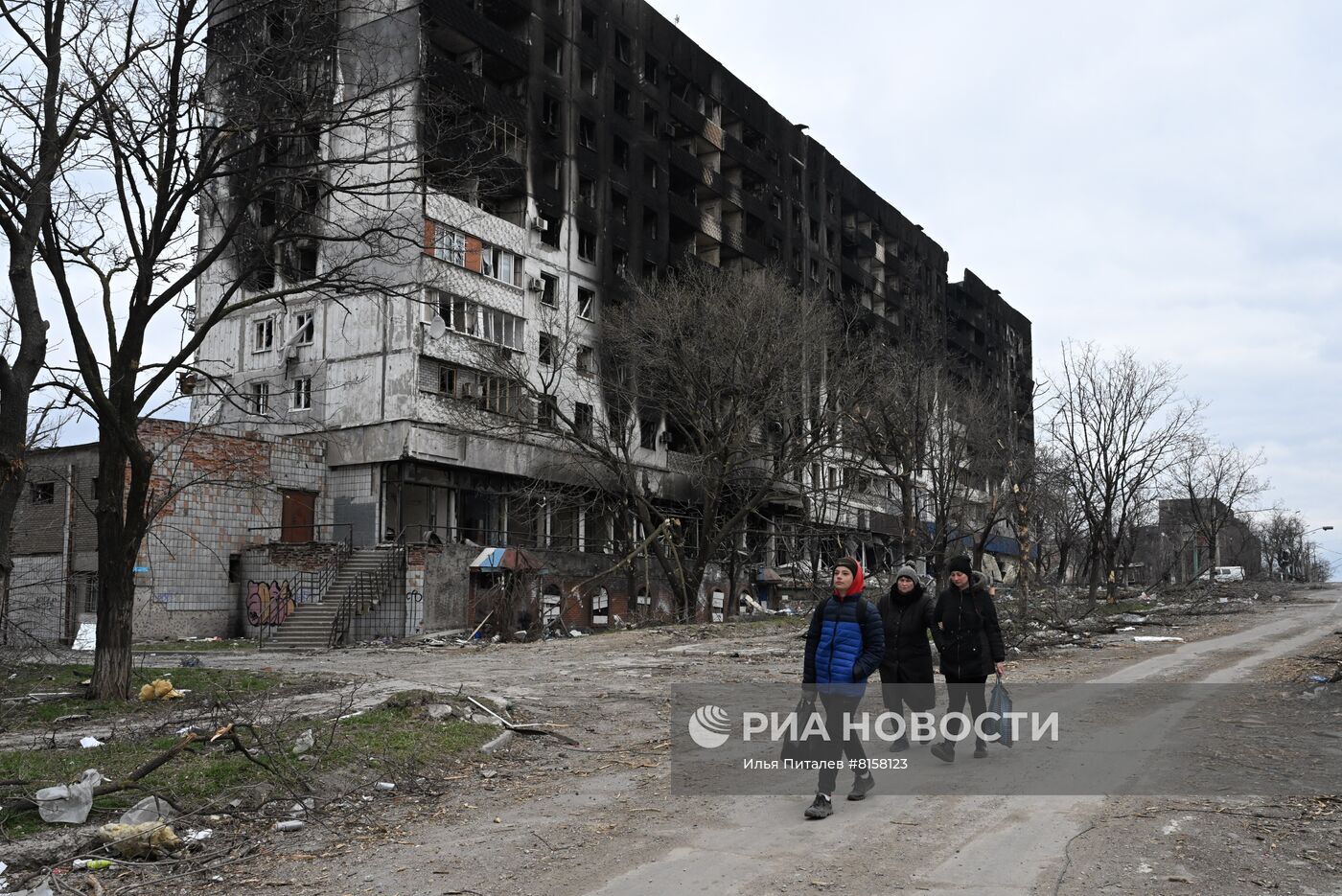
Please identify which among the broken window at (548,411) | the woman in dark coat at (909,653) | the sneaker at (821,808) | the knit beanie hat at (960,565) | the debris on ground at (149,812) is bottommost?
the debris on ground at (149,812)

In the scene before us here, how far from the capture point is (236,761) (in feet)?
29.7

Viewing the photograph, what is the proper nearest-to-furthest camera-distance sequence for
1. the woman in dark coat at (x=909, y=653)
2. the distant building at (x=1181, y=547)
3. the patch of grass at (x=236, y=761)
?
the patch of grass at (x=236, y=761)
the woman in dark coat at (x=909, y=653)
the distant building at (x=1181, y=547)

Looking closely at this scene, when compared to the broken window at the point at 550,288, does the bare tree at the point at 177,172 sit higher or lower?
lower

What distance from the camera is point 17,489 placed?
12.5 m

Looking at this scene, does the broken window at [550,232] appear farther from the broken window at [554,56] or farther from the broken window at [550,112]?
the broken window at [554,56]

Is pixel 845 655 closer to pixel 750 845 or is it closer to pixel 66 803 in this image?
pixel 750 845

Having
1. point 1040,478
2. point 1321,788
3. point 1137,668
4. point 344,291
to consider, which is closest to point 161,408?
point 344,291

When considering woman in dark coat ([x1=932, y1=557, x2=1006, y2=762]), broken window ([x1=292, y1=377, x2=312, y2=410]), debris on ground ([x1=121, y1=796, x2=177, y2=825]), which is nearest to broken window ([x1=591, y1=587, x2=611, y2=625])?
broken window ([x1=292, y1=377, x2=312, y2=410])

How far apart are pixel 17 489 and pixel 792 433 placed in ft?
93.1

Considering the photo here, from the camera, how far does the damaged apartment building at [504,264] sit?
119 ft

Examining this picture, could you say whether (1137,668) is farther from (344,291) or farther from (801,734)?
(344,291)

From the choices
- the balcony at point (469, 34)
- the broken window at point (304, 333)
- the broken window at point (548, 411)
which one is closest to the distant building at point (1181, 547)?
the broken window at point (548, 411)

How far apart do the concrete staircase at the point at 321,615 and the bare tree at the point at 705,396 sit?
6453 mm

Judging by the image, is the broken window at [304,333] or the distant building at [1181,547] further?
the distant building at [1181,547]
